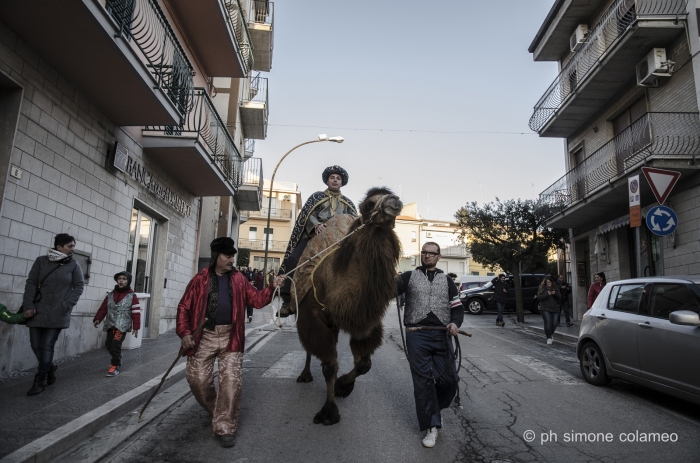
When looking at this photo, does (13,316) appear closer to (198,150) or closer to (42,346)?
(42,346)

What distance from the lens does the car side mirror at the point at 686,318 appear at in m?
4.91

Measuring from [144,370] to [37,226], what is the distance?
2.59 metres

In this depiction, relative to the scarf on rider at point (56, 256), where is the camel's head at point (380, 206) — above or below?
above

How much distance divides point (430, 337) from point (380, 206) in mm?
1333

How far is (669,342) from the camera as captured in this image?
545cm

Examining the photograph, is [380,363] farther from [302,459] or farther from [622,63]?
[622,63]

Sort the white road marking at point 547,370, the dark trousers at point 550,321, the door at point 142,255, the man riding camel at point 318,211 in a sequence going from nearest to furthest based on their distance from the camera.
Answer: the man riding camel at point 318,211 → the white road marking at point 547,370 → the door at point 142,255 → the dark trousers at point 550,321

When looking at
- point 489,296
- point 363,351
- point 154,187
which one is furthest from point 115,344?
point 489,296

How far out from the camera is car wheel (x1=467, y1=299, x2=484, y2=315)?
22844 mm

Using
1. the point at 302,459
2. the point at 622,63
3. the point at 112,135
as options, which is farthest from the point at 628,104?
the point at 302,459

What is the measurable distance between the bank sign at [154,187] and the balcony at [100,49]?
3.15 feet

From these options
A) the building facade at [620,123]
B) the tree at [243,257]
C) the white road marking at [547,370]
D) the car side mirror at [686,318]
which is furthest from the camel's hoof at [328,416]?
the tree at [243,257]

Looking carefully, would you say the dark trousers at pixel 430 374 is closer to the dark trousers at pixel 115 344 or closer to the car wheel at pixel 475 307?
the dark trousers at pixel 115 344

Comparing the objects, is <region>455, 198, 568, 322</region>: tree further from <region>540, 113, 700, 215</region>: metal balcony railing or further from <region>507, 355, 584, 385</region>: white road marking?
<region>507, 355, 584, 385</region>: white road marking
